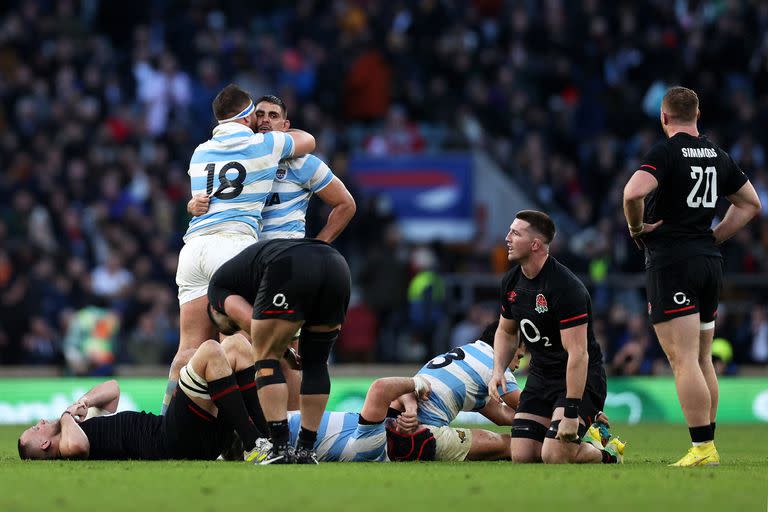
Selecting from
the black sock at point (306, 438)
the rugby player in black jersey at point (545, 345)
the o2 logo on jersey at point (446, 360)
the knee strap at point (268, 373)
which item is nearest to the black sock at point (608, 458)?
the rugby player in black jersey at point (545, 345)

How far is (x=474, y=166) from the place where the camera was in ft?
67.5

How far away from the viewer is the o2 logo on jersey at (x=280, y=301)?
8.50 m

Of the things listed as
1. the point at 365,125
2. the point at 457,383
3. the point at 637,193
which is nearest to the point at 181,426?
the point at 457,383

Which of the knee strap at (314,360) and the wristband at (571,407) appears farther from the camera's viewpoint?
the wristband at (571,407)

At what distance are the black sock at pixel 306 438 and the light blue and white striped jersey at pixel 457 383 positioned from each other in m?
1.00

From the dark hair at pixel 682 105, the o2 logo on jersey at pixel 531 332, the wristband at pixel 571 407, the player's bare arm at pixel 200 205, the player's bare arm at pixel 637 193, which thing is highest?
the dark hair at pixel 682 105

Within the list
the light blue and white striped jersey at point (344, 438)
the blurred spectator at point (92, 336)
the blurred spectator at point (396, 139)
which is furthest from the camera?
the blurred spectator at point (396, 139)

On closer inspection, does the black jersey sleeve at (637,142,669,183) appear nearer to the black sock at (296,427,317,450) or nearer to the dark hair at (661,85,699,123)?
the dark hair at (661,85,699,123)

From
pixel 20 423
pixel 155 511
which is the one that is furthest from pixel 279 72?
pixel 155 511

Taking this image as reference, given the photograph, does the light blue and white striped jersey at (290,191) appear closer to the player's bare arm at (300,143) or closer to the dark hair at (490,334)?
the player's bare arm at (300,143)

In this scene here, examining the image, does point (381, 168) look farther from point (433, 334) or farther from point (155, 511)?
point (155, 511)

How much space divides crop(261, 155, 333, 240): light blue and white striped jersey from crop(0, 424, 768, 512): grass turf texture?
2151 mm

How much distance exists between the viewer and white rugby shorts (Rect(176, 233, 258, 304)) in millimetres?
9875

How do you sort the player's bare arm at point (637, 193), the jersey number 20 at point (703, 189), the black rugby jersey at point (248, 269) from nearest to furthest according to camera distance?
1. the black rugby jersey at point (248, 269)
2. the player's bare arm at point (637, 193)
3. the jersey number 20 at point (703, 189)
